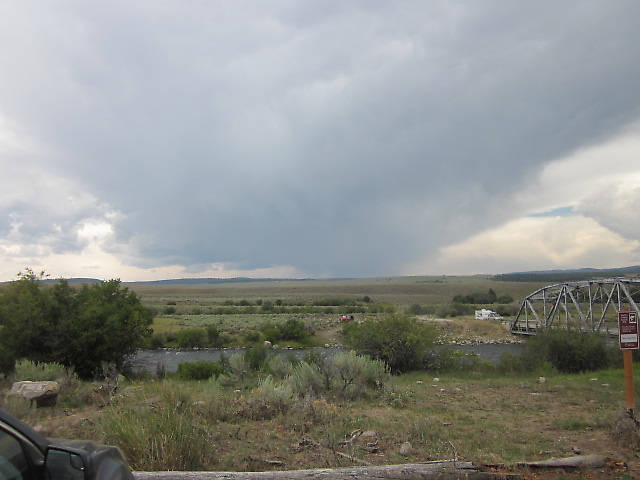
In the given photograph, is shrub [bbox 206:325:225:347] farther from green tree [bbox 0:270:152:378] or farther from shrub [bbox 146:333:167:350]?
green tree [bbox 0:270:152:378]

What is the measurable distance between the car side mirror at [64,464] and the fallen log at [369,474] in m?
2.59

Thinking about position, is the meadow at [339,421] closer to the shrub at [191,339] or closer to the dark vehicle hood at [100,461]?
the dark vehicle hood at [100,461]

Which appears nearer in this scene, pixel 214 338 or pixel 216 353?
pixel 216 353

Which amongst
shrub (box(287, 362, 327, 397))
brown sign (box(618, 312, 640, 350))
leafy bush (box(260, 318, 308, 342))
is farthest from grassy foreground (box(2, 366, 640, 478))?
leafy bush (box(260, 318, 308, 342))

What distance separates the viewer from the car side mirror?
2510mm

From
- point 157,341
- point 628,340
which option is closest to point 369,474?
point 628,340

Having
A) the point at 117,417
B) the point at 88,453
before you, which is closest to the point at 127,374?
the point at 117,417

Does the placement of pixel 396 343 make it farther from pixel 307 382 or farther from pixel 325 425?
pixel 325 425

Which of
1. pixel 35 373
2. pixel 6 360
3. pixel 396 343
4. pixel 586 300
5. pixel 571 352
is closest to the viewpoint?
pixel 35 373

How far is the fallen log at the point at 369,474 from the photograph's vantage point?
16.0 feet

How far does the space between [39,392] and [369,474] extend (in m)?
8.94

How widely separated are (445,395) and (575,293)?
36.8 metres

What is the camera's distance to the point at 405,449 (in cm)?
676

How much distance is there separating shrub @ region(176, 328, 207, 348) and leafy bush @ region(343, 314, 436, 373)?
27.7 m
